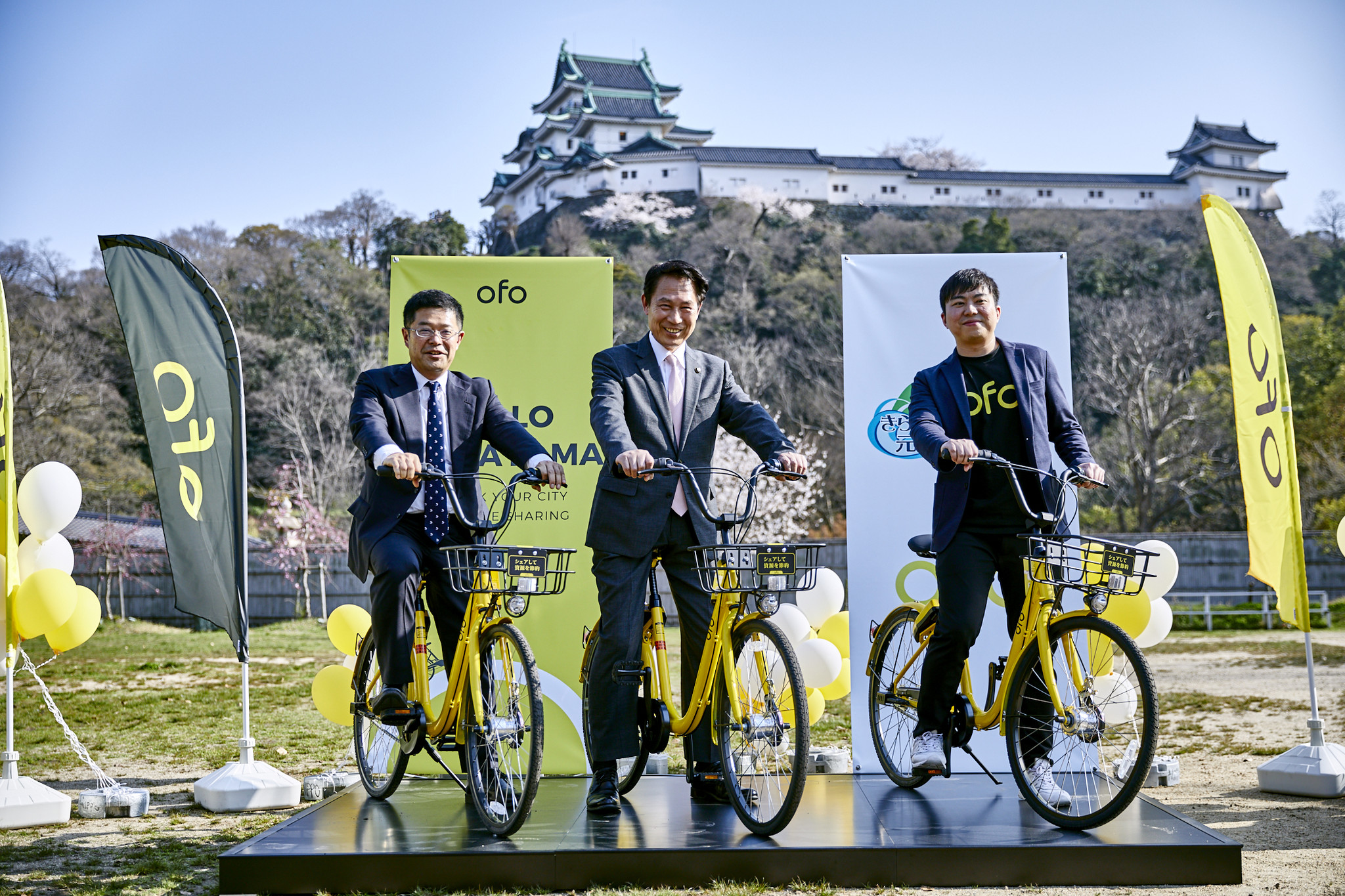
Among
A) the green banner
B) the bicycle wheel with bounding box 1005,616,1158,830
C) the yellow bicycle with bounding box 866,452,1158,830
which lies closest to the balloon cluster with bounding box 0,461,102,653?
the green banner

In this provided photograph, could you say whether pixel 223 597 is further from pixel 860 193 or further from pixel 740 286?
pixel 860 193

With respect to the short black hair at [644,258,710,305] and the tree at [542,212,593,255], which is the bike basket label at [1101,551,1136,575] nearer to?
the short black hair at [644,258,710,305]

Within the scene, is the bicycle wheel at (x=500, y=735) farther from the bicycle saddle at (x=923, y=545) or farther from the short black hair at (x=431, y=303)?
the bicycle saddle at (x=923, y=545)

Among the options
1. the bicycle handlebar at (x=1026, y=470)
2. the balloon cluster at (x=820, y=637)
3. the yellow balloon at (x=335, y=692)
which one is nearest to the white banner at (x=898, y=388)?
the balloon cluster at (x=820, y=637)

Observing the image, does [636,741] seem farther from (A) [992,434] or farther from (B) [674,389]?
(A) [992,434]

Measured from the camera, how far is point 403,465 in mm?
3125

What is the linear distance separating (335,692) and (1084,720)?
321 centimetres

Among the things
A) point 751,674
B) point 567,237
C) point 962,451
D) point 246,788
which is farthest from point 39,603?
point 567,237

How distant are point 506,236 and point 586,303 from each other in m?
52.2

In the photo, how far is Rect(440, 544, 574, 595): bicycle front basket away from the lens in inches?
123

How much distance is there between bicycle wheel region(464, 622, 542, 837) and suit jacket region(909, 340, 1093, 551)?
4.69 feet

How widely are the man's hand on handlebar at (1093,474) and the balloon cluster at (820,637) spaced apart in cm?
139

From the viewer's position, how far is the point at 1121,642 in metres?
2.92

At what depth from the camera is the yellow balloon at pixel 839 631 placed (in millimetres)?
5582
